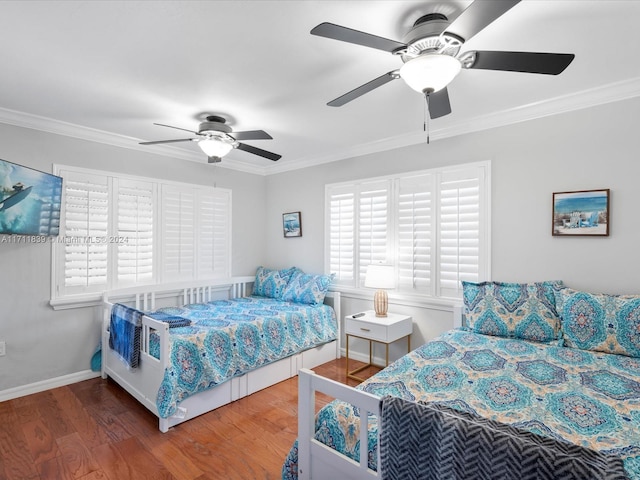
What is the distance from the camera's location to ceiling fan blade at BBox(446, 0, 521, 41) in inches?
48.2

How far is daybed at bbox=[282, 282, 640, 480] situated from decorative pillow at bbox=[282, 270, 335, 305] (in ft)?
5.25

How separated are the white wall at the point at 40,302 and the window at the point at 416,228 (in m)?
2.43

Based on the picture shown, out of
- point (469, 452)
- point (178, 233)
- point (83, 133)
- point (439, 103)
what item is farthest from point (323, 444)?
point (83, 133)

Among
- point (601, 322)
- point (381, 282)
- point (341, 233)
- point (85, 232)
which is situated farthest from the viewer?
point (341, 233)

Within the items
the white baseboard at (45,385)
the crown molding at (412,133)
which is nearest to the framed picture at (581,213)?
the crown molding at (412,133)

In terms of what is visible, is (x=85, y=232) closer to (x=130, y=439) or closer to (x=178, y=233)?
(x=178, y=233)

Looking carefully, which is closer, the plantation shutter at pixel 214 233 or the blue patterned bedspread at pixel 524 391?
the blue patterned bedspread at pixel 524 391

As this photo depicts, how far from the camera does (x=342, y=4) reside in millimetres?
1590

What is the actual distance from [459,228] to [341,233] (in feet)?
4.61

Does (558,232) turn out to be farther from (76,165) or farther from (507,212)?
(76,165)

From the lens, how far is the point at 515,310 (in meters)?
2.62

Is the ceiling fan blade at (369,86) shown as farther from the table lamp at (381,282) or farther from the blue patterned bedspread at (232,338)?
the blue patterned bedspread at (232,338)

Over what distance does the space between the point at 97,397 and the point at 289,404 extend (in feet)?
5.65

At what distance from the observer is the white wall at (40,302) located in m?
2.95
